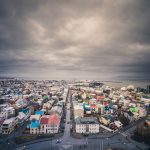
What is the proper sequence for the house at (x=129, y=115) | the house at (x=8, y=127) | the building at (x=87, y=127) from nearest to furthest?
the house at (x=8, y=127) → the building at (x=87, y=127) → the house at (x=129, y=115)

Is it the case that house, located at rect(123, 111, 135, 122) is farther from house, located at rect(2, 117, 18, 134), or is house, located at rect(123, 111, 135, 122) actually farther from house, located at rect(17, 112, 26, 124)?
house, located at rect(2, 117, 18, 134)

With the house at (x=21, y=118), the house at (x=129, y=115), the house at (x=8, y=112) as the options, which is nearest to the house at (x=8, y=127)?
the house at (x=21, y=118)

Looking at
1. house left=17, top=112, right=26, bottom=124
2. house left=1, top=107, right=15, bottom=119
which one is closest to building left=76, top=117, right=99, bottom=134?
house left=17, top=112, right=26, bottom=124

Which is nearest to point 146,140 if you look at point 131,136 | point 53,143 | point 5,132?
point 131,136

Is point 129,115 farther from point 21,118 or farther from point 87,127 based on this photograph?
point 21,118

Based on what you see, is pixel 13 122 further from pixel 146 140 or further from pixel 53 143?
pixel 146 140

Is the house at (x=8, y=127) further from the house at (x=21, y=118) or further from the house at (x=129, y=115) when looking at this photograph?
the house at (x=129, y=115)

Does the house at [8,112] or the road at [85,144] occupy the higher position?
the house at [8,112]

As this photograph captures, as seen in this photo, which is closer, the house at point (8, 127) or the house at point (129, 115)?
the house at point (8, 127)

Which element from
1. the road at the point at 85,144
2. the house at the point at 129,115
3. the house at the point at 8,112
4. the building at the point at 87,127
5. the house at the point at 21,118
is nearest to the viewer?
the road at the point at 85,144

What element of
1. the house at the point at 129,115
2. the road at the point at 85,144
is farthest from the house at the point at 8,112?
the house at the point at 129,115

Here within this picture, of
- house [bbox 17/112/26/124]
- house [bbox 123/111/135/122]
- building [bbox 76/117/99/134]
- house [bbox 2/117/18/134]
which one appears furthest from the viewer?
house [bbox 123/111/135/122]
